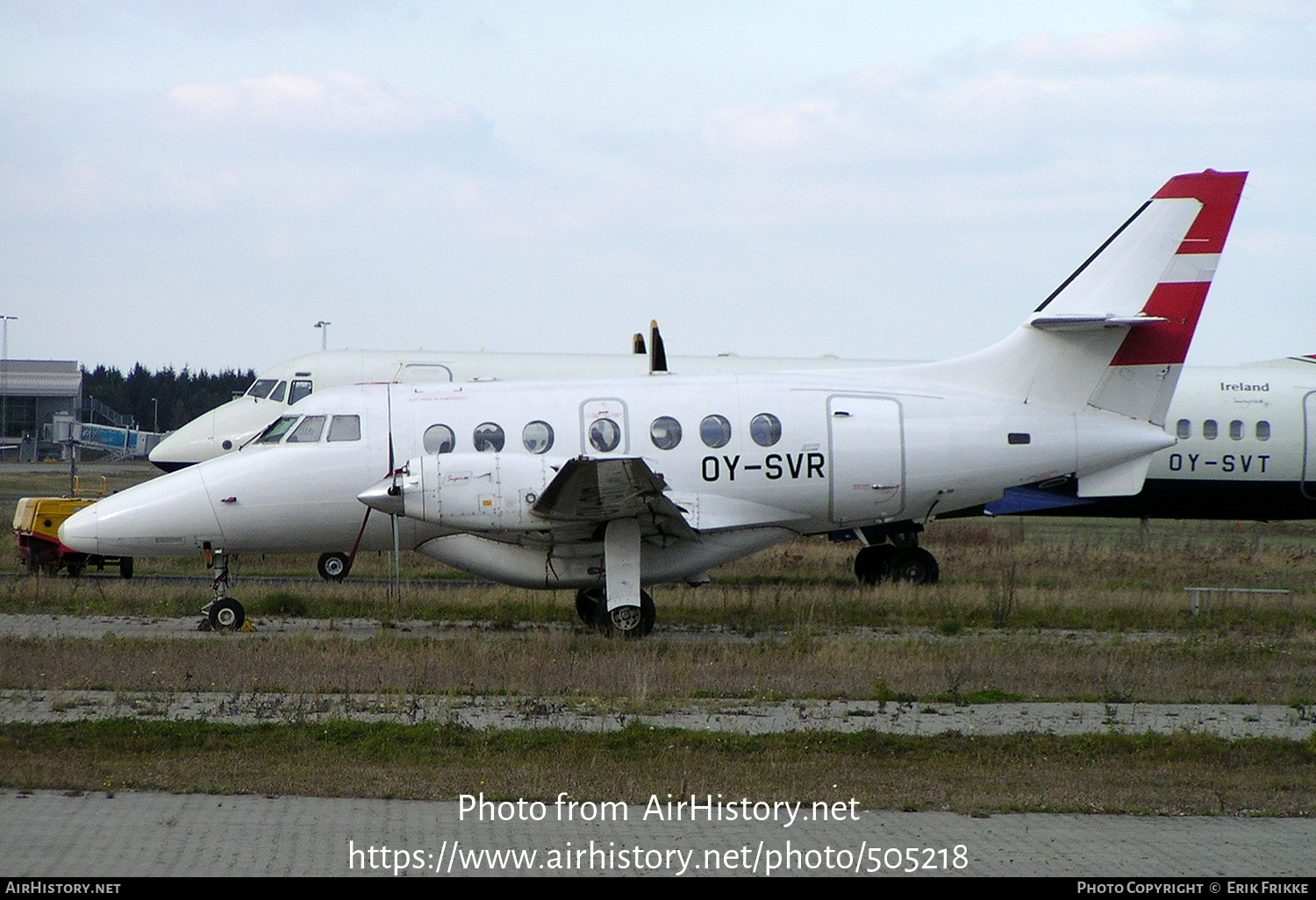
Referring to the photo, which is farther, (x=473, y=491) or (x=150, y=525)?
(x=150, y=525)

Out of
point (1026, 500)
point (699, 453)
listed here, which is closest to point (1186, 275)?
point (1026, 500)

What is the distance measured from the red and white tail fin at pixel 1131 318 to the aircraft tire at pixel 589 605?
240 inches

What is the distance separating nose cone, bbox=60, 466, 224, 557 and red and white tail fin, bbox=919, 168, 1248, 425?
10.6 metres

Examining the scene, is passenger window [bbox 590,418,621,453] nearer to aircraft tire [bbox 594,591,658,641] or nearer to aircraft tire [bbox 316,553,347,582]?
aircraft tire [bbox 594,591,658,641]

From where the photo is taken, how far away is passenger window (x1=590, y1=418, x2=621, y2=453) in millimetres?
16875

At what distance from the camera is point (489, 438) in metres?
16.8

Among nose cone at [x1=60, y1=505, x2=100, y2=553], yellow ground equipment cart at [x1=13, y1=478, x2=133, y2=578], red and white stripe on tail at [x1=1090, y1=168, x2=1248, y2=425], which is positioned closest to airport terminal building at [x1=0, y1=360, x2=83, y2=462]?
yellow ground equipment cart at [x1=13, y1=478, x2=133, y2=578]

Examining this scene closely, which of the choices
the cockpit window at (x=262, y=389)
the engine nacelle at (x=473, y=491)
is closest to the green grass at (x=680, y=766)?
the engine nacelle at (x=473, y=491)

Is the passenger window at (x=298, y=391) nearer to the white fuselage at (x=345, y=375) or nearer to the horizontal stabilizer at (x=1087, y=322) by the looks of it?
the white fuselage at (x=345, y=375)

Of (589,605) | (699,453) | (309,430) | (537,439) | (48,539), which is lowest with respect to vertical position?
(589,605)

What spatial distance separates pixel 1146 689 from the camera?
13.2m

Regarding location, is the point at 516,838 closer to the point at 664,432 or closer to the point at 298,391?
the point at 664,432

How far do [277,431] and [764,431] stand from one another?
6608mm
